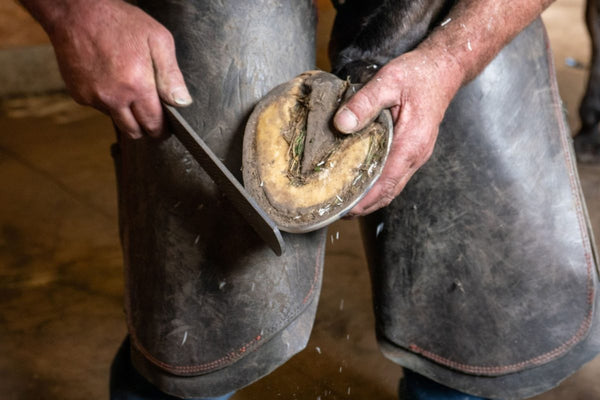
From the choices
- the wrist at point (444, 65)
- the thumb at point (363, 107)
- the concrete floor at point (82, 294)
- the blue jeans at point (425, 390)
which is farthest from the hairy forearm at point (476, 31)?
the concrete floor at point (82, 294)

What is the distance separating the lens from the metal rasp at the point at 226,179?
0.88 metres

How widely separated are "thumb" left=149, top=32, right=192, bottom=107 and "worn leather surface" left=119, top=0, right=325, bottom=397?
12cm

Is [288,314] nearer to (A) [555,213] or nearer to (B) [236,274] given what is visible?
(B) [236,274]

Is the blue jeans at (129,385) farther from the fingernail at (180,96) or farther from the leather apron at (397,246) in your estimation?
the fingernail at (180,96)

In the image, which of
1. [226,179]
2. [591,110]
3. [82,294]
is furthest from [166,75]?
[591,110]

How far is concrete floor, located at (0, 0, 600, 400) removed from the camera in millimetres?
1880

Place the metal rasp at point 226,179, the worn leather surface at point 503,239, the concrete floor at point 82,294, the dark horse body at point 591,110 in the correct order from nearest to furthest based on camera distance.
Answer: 1. the metal rasp at point 226,179
2. the worn leather surface at point 503,239
3. the concrete floor at point 82,294
4. the dark horse body at point 591,110

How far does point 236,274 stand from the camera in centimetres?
111

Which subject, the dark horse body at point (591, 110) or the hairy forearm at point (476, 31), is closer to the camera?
the hairy forearm at point (476, 31)

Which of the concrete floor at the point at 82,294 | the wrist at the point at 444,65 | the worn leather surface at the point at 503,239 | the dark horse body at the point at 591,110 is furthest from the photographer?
the dark horse body at the point at 591,110

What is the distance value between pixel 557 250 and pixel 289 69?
21.3 inches

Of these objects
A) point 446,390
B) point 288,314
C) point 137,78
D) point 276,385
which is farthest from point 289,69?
point 276,385

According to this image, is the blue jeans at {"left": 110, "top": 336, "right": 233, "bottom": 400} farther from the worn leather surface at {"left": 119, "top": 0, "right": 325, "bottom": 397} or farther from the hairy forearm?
the hairy forearm

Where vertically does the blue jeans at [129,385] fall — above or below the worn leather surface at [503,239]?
below
